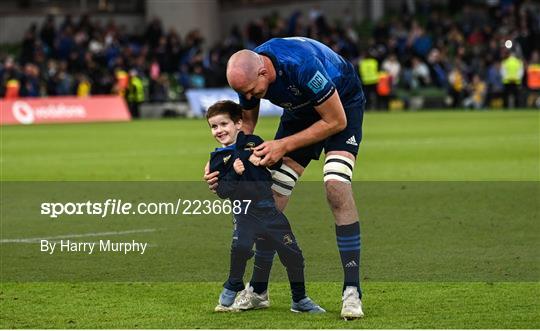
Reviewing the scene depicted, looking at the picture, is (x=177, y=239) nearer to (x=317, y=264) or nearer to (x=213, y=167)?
(x=317, y=264)

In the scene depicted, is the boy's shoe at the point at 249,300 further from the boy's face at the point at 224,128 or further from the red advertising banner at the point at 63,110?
the red advertising banner at the point at 63,110

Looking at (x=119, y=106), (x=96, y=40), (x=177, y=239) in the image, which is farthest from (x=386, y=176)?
(x=96, y=40)

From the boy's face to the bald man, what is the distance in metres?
0.16

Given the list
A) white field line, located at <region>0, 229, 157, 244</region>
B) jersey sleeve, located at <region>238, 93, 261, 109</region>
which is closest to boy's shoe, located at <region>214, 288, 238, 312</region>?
jersey sleeve, located at <region>238, 93, 261, 109</region>

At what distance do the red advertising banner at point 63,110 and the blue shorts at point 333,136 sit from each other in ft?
93.6

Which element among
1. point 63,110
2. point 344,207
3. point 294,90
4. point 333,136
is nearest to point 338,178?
point 344,207

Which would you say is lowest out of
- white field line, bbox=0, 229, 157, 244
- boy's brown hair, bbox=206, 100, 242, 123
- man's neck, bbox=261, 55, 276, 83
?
white field line, bbox=0, 229, 157, 244

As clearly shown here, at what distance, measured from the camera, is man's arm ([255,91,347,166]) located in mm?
8102

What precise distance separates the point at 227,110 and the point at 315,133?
676 mm

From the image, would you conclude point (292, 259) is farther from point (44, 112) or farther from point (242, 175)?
point (44, 112)

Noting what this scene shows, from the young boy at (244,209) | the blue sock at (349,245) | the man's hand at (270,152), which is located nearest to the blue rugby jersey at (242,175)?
the young boy at (244,209)

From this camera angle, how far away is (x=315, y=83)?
26.2 feet

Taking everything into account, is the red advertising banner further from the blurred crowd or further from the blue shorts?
the blue shorts

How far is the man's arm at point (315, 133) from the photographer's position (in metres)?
8.10
